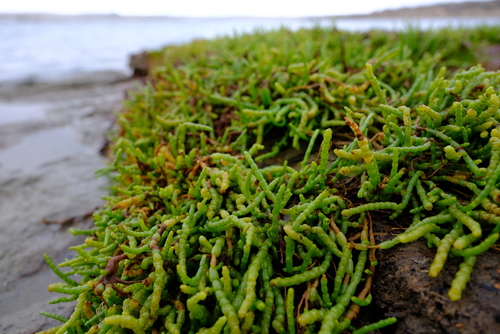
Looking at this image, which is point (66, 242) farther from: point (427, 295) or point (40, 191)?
point (427, 295)

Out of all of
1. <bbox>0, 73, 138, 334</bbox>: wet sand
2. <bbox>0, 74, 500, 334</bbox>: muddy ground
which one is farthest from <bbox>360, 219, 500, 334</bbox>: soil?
<bbox>0, 73, 138, 334</bbox>: wet sand

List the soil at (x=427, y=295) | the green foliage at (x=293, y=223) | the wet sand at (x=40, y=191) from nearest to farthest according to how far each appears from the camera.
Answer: the soil at (x=427, y=295)
the green foliage at (x=293, y=223)
the wet sand at (x=40, y=191)

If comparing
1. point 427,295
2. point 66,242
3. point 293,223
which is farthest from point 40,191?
point 427,295

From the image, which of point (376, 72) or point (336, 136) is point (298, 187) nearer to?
point (336, 136)

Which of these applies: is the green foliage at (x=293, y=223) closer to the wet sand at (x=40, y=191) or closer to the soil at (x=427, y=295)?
the soil at (x=427, y=295)

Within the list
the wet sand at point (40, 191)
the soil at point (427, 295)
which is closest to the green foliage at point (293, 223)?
the soil at point (427, 295)

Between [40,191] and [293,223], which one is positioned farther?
[40,191]

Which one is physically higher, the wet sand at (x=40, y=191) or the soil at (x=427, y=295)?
the soil at (x=427, y=295)

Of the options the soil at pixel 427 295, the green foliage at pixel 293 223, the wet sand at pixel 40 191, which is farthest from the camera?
the wet sand at pixel 40 191
